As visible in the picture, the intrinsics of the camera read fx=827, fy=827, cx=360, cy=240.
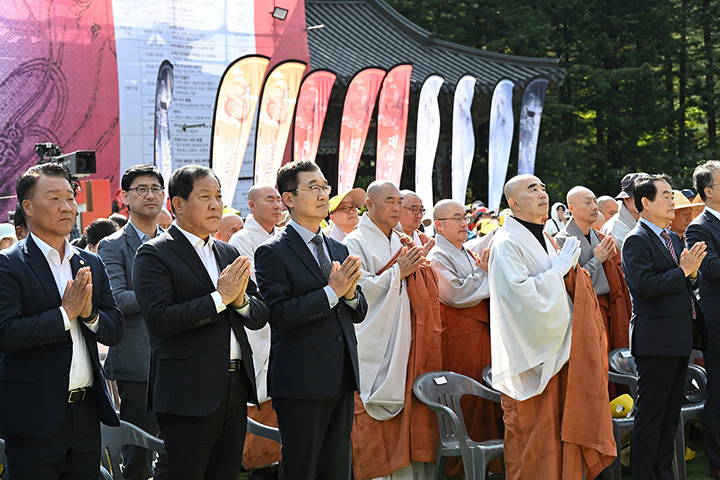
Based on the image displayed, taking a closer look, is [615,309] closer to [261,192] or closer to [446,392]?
[446,392]

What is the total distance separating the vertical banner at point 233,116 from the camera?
374 inches

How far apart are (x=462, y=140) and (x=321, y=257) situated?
8.61 m

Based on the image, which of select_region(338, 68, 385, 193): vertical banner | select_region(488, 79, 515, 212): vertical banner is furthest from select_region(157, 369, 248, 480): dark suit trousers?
select_region(488, 79, 515, 212): vertical banner

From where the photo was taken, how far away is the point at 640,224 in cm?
484

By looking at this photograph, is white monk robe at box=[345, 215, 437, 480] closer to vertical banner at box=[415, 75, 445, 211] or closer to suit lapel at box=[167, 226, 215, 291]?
suit lapel at box=[167, 226, 215, 291]

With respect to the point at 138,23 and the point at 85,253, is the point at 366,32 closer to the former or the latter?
the point at 138,23

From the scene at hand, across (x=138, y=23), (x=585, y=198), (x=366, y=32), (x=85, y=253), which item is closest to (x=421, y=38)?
(x=366, y=32)

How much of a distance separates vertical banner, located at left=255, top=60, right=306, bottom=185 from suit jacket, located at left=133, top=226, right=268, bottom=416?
6.49 metres

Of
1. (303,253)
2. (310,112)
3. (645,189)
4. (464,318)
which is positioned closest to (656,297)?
(645,189)

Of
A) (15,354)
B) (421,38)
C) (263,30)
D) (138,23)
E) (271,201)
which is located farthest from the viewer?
(421,38)

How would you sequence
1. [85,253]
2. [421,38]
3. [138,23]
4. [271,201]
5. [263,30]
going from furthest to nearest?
[421,38] → [263,30] → [138,23] → [271,201] → [85,253]

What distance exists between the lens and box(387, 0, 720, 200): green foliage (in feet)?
66.9

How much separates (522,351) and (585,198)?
1922 millimetres

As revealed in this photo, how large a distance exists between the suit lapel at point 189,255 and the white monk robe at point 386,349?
1.68m
